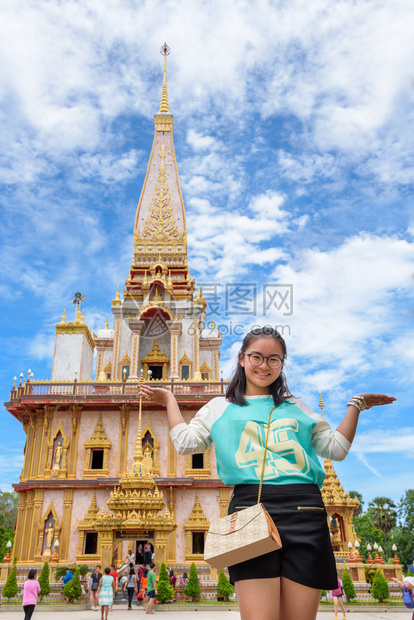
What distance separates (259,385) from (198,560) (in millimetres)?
22036

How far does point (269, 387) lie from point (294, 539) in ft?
3.06

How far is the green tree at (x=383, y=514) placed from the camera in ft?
182

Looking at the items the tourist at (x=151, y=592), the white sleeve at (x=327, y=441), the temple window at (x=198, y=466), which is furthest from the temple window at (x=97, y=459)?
the white sleeve at (x=327, y=441)

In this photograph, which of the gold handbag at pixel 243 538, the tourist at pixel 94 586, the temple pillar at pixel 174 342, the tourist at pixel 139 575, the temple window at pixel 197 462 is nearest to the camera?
the gold handbag at pixel 243 538

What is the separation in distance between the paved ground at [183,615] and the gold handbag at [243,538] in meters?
12.5

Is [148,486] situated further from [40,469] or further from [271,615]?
[271,615]

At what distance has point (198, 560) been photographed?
22.7 meters

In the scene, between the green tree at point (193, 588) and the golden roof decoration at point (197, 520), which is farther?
the golden roof decoration at point (197, 520)

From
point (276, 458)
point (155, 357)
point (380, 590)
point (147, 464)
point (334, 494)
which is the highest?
point (155, 357)

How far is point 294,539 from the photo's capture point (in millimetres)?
2646

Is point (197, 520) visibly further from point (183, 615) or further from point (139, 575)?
point (183, 615)

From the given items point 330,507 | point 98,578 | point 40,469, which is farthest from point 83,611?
point 330,507

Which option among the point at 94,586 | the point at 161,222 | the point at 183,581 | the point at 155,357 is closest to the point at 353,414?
the point at 94,586

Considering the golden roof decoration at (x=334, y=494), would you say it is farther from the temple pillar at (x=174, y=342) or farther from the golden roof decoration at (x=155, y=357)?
the golden roof decoration at (x=155, y=357)
